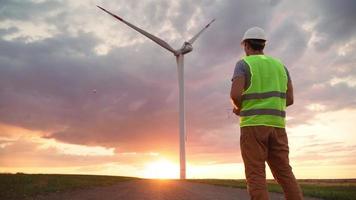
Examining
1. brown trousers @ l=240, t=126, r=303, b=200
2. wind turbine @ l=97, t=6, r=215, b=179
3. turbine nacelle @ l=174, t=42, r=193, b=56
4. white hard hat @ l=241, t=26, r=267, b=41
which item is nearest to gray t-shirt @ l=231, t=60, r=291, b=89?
white hard hat @ l=241, t=26, r=267, b=41

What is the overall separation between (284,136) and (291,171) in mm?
477

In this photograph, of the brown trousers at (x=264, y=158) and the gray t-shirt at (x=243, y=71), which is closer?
the brown trousers at (x=264, y=158)

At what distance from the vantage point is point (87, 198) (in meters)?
18.1

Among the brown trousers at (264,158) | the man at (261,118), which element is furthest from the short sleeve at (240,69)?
the brown trousers at (264,158)

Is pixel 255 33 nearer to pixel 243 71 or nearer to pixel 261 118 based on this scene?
pixel 243 71

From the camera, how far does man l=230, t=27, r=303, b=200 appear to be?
7.00m

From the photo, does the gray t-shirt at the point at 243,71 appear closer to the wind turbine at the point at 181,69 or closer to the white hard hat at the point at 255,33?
the white hard hat at the point at 255,33

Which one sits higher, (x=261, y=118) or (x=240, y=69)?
(x=240, y=69)

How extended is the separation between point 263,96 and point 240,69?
1.55 ft

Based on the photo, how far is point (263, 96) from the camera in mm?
7297

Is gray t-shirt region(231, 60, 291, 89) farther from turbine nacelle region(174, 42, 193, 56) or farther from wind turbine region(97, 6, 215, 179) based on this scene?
turbine nacelle region(174, 42, 193, 56)

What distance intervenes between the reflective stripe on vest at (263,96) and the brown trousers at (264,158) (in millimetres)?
119

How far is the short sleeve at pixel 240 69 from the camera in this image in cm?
723

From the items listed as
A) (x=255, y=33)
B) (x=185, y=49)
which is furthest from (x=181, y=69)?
(x=255, y=33)
